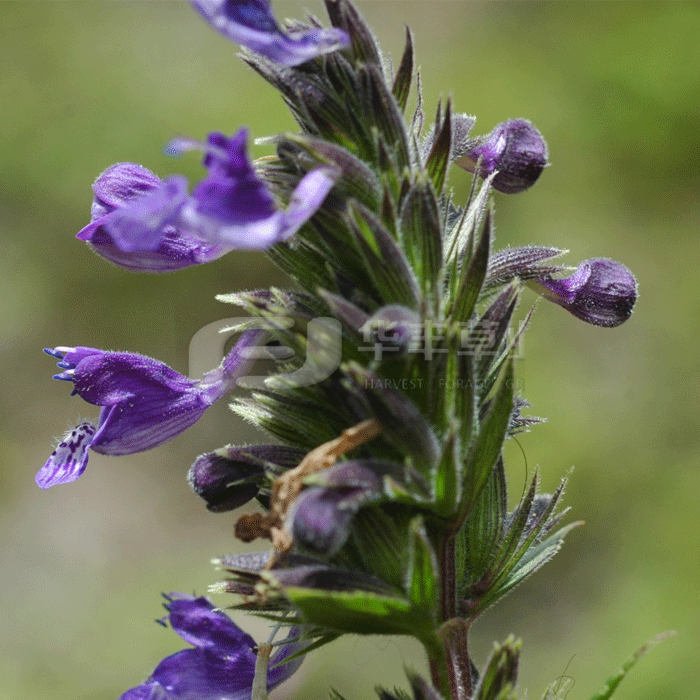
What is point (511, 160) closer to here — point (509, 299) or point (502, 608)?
point (509, 299)

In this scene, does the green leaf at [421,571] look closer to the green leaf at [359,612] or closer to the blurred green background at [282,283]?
the green leaf at [359,612]

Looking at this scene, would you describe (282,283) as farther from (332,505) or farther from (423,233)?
(332,505)

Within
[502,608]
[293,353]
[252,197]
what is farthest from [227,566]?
[502,608]

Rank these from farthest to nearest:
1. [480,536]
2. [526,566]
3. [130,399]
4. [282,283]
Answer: [282,283], [130,399], [526,566], [480,536]

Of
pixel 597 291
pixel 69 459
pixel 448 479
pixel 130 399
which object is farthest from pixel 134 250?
pixel 597 291

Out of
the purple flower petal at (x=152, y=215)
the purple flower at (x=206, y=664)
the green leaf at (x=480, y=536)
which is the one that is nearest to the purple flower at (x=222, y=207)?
the purple flower petal at (x=152, y=215)

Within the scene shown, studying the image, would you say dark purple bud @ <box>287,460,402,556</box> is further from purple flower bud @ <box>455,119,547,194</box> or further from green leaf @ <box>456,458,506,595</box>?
purple flower bud @ <box>455,119,547,194</box>

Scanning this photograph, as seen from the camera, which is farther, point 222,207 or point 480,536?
point 480,536
